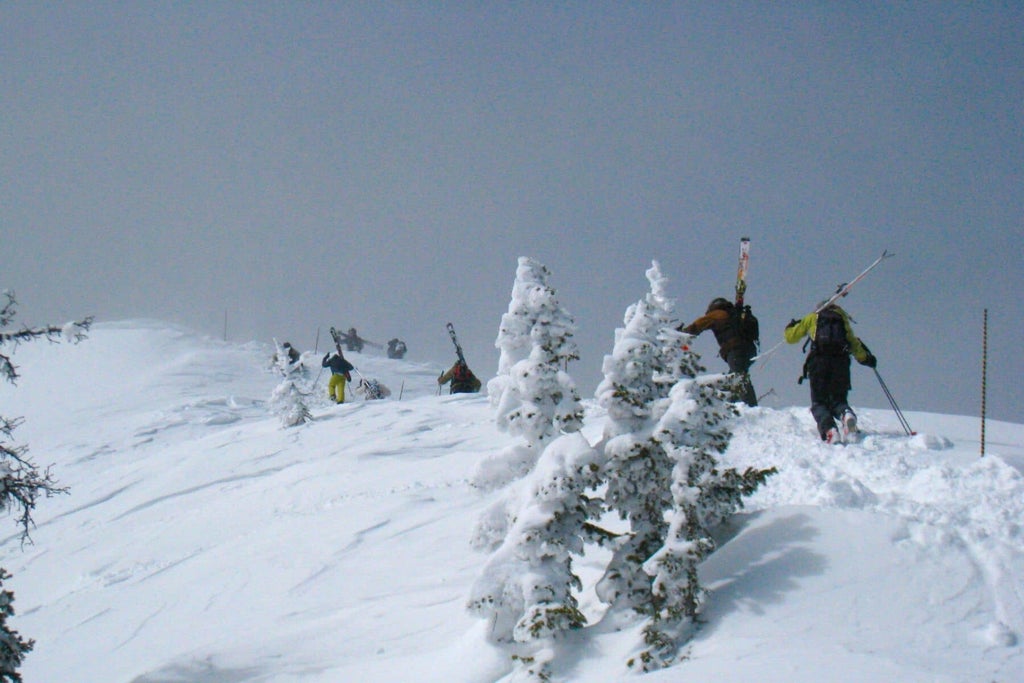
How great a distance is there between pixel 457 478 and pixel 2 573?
7.47 m

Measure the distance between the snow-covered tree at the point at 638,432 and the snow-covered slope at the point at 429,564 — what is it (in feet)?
1.51

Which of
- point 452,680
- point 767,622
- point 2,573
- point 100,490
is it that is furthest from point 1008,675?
point 100,490

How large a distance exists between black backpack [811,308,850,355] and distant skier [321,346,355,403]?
64.2ft

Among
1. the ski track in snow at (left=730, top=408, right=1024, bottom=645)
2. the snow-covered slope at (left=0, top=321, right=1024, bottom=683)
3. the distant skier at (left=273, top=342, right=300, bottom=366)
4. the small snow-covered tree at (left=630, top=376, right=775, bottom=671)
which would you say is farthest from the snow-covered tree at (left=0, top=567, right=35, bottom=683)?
the distant skier at (left=273, top=342, right=300, bottom=366)

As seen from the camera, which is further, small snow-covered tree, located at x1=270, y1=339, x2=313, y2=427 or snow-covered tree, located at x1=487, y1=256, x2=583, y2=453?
small snow-covered tree, located at x1=270, y1=339, x2=313, y2=427

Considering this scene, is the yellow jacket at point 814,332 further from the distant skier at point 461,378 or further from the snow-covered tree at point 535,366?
the distant skier at point 461,378

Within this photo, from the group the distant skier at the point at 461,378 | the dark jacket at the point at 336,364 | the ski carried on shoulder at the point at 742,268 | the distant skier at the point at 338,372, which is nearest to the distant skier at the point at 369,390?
the distant skier at the point at 338,372

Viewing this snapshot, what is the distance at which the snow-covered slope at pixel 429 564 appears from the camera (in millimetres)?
5434

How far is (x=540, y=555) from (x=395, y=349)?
48.9 metres

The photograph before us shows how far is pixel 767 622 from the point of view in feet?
18.6

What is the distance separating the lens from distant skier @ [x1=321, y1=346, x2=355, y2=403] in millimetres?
28375

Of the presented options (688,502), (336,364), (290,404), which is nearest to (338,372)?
(336,364)

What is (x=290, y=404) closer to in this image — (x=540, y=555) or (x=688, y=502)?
(x=540, y=555)

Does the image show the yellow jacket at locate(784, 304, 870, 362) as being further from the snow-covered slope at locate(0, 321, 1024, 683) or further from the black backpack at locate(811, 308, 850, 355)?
the snow-covered slope at locate(0, 321, 1024, 683)
